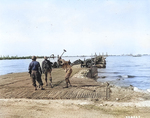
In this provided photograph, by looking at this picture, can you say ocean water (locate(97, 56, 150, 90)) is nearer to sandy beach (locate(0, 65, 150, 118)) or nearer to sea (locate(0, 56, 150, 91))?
sea (locate(0, 56, 150, 91))

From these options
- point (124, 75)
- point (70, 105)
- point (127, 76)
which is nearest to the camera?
point (70, 105)

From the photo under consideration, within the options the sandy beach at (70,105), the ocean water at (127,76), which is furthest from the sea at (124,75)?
the sandy beach at (70,105)

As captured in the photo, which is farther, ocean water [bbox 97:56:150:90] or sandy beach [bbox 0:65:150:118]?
ocean water [bbox 97:56:150:90]

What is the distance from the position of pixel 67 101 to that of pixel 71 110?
4.06 ft

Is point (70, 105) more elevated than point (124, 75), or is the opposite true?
point (70, 105)

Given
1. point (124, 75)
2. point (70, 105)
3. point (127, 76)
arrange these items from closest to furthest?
point (70, 105) → point (127, 76) → point (124, 75)

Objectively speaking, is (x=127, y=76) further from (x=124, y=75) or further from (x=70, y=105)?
(x=70, y=105)

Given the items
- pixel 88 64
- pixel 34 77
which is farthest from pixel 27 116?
pixel 88 64

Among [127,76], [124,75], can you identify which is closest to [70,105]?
[127,76]

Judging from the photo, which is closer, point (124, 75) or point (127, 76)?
point (127, 76)

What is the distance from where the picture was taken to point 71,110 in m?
5.85

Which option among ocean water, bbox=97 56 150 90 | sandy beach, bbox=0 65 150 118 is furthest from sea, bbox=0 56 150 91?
sandy beach, bbox=0 65 150 118

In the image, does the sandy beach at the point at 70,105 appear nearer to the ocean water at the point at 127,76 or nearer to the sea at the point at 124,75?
the sea at the point at 124,75

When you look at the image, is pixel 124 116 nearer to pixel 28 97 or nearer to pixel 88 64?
pixel 28 97
